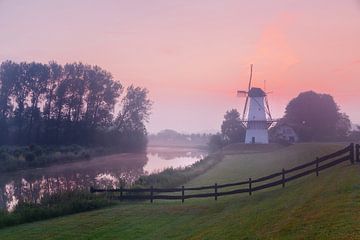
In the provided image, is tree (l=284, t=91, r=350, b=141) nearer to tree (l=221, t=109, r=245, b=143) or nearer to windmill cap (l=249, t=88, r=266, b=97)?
windmill cap (l=249, t=88, r=266, b=97)

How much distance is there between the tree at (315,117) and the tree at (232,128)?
36.4 ft

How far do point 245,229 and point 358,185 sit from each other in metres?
4.51

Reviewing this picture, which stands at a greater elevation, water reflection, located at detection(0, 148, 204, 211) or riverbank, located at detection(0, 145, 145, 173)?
riverbank, located at detection(0, 145, 145, 173)

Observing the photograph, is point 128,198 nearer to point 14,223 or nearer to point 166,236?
point 14,223

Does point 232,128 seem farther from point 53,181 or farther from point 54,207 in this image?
point 54,207

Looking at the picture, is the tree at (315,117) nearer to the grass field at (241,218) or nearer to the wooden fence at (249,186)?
the wooden fence at (249,186)

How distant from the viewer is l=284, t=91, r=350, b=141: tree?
239ft

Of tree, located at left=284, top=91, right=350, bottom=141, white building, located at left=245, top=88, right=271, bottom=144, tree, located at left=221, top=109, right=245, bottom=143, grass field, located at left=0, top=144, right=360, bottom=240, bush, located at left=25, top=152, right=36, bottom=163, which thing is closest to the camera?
grass field, located at left=0, top=144, right=360, bottom=240

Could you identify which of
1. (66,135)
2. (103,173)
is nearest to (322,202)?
(103,173)

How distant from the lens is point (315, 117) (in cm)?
7419

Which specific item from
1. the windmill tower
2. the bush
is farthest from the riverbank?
the windmill tower

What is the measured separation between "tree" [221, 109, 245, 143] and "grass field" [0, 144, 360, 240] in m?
64.2

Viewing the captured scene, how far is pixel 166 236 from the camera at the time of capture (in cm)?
1498

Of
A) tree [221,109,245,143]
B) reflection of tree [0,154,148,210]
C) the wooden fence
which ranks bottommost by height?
reflection of tree [0,154,148,210]
